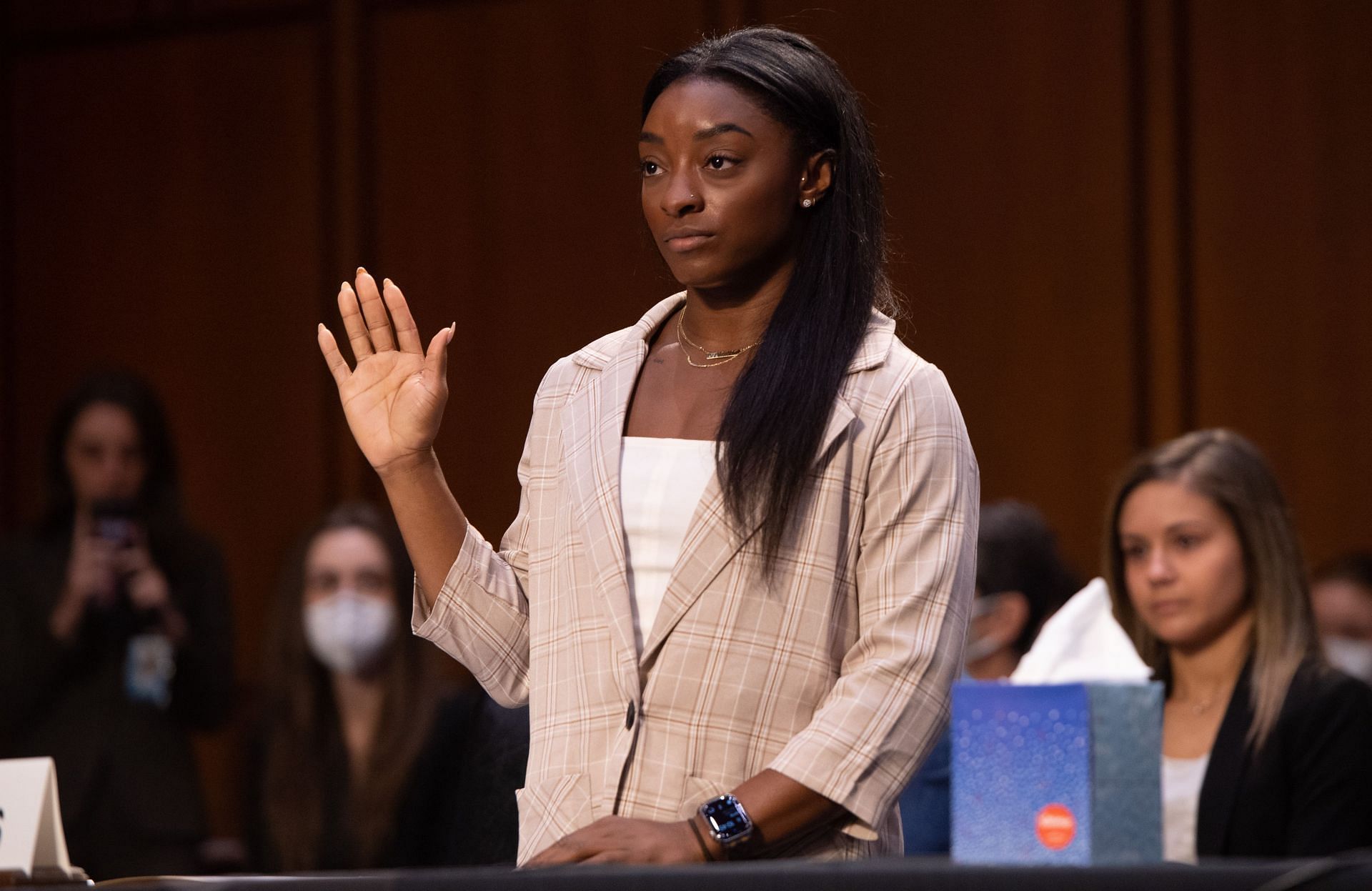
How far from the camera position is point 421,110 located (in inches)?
215

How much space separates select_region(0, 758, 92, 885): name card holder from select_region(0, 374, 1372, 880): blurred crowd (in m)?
1.44

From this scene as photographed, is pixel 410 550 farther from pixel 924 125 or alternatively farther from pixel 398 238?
pixel 398 238

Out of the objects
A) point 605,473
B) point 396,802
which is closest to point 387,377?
point 605,473

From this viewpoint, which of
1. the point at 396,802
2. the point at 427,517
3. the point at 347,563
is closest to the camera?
the point at 427,517

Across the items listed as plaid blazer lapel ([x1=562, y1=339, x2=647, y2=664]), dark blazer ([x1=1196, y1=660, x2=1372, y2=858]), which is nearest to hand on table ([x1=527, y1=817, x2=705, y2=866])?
plaid blazer lapel ([x1=562, y1=339, x2=647, y2=664])

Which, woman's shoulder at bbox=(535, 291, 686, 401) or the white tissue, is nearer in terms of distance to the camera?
woman's shoulder at bbox=(535, 291, 686, 401)

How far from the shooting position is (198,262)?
225 inches

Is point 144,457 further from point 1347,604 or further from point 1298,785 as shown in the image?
point 1347,604

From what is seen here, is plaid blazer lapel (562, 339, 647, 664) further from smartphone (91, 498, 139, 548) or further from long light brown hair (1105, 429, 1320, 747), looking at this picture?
smartphone (91, 498, 139, 548)

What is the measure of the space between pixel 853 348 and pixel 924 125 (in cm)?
350

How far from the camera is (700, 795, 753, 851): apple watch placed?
1445 mm

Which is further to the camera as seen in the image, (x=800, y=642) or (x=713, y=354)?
(x=713, y=354)

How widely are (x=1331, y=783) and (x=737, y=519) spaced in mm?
1538

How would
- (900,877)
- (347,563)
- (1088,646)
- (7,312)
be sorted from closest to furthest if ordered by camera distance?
(900,877) < (1088,646) < (347,563) < (7,312)
